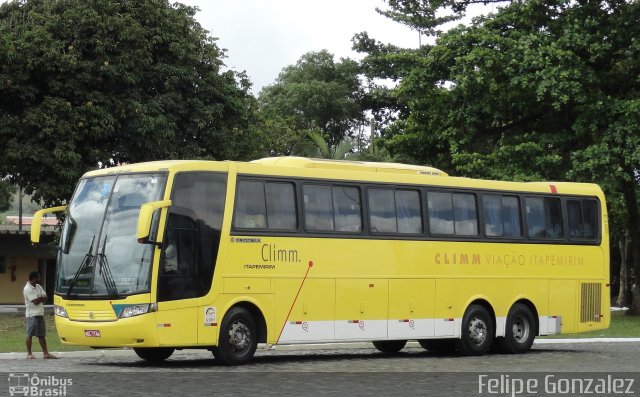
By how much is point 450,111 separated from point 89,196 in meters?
20.2

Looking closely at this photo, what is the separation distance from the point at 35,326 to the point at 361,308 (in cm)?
606

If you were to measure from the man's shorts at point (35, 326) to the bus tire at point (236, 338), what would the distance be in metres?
3.76

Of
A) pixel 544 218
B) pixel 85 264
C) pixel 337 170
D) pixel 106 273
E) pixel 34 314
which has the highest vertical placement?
pixel 337 170

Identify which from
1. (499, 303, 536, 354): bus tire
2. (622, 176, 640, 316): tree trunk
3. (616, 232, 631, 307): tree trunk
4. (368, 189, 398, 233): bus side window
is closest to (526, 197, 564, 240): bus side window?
(499, 303, 536, 354): bus tire

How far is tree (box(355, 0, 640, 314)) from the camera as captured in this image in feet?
118

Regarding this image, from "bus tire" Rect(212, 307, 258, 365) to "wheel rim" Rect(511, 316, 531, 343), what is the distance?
→ 697 cm

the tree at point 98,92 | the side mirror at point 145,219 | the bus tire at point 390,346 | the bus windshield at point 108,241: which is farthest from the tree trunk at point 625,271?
the side mirror at point 145,219

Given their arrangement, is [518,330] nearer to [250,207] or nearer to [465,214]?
[465,214]

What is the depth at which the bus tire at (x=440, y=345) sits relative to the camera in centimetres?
2542

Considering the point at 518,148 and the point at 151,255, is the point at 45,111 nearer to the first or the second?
the point at 518,148

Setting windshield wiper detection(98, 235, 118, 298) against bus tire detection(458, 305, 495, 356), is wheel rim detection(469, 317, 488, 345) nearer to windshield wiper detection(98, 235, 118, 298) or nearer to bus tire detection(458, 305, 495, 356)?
bus tire detection(458, 305, 495, 356)

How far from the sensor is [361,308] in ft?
74.5

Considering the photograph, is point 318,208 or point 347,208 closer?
point 318,208

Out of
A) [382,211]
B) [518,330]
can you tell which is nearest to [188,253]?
[382,211]
